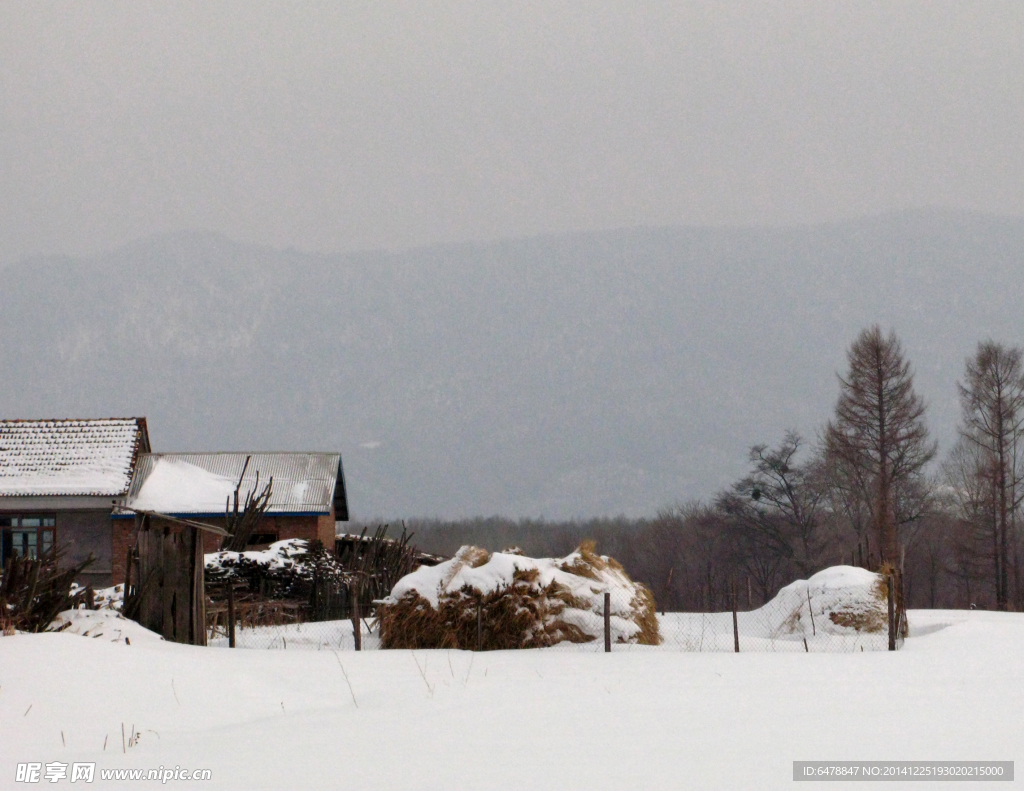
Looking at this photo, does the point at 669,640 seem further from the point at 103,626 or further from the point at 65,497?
the point at 65,497

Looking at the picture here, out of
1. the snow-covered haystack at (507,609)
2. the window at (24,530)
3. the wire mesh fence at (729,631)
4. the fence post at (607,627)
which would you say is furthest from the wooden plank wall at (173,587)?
the window at (24,530)

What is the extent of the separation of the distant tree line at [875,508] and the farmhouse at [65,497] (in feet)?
53.8

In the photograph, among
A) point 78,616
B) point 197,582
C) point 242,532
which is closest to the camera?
point 78,616

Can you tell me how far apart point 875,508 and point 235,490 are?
28.7 m

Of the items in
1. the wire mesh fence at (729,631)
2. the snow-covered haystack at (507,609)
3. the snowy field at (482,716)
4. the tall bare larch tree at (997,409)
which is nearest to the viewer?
the snowy field at (482,716)

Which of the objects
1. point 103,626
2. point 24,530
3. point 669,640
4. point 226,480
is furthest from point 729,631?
point 24,530

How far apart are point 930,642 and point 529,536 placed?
9339cm

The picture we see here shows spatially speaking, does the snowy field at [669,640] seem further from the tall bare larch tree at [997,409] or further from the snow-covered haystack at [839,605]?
the tall bare larch tree at [997,409]

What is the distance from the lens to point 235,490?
108 feet

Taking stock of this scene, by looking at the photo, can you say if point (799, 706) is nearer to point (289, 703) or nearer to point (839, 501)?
point (289, 703)

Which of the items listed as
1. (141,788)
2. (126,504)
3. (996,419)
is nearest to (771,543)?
(996,419)

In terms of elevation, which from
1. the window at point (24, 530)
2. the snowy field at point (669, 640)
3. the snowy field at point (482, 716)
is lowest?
the snowy field at point (669, 640)

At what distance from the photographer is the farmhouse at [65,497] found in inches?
1288

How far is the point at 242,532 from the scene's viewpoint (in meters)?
28.2
